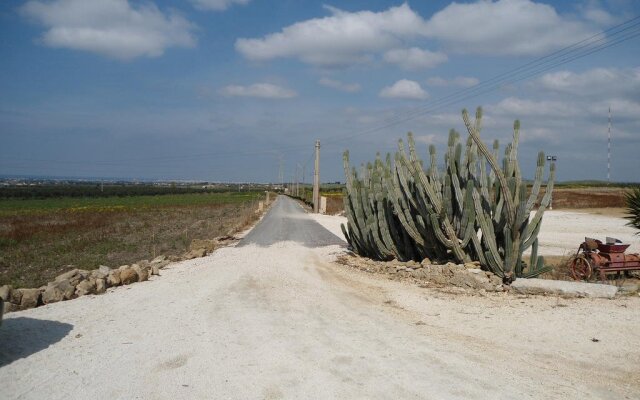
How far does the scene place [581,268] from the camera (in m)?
10.8

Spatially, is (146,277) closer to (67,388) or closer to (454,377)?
(67,388)

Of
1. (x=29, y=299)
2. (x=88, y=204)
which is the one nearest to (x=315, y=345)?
(x=29, y=299)

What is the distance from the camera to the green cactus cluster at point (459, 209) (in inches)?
392

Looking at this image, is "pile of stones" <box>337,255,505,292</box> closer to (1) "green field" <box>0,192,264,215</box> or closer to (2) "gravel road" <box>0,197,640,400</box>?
(2) "gravel road" <box>0,197,640,400</box>

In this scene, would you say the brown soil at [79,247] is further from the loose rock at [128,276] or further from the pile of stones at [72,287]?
the loose rock at [128,276]

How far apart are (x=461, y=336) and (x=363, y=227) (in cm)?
772

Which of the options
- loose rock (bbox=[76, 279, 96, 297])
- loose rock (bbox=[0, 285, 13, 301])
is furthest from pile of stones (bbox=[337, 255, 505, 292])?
loose rock (bbox=[0, 285, 13, 301])

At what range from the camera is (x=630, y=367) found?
573 centimetres

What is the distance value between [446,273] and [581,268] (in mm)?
3006

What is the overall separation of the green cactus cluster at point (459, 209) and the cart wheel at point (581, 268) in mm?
774

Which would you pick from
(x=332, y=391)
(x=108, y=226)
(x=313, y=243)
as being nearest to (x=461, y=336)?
(x=332, y=391)

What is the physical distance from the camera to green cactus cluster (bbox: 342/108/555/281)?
9.95 meters

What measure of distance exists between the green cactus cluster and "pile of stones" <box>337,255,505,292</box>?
0.94 ft

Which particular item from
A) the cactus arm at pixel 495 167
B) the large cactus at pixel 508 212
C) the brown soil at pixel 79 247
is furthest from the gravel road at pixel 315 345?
the brown soil at pixel 79 247
